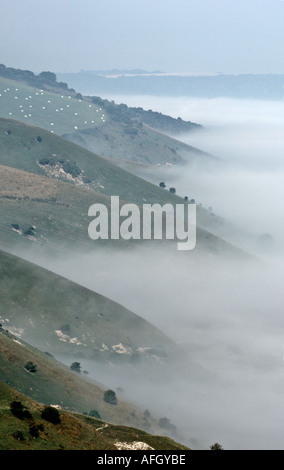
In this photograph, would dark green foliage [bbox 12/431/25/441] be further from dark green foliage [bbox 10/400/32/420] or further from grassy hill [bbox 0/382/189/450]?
dark green foliage [bbox 10/400/32/420]

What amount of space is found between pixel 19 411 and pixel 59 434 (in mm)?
4668

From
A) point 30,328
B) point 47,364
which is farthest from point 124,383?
point 47,364

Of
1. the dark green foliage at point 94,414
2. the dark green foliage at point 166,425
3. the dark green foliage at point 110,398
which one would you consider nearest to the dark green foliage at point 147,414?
the dark green foliage at point 166,425

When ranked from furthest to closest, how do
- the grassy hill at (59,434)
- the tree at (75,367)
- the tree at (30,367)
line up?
1. the tree at (75,367)
2. the tree at (30,367)
3. the grassy hill at (59,434)

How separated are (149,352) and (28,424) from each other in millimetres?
130857

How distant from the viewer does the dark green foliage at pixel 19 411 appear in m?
71.1

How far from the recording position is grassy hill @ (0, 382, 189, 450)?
6606 cm

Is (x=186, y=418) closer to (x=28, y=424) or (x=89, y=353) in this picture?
(x=89, y=353)

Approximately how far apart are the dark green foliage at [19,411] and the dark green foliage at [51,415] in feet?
6.93

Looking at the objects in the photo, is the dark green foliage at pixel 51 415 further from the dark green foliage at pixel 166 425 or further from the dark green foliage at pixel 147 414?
the dark green foliage at pixel 166 425

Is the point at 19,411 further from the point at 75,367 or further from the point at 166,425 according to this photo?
the point at 75,367

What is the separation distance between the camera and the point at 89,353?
186500 mm

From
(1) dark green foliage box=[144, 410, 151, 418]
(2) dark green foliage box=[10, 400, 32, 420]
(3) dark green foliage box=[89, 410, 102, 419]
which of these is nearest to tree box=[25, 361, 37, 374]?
(3) dark green foliage box=[89, 410, 102, 419]

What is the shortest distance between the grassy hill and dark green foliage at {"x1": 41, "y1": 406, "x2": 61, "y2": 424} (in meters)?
0.33
